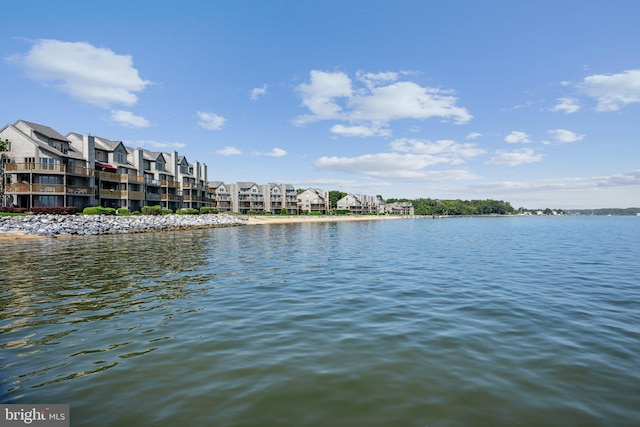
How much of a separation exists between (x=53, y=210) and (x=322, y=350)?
5861 centimetres

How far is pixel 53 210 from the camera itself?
167 ft

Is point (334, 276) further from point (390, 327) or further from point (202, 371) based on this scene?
point (202, 371)

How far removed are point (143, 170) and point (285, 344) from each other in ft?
256

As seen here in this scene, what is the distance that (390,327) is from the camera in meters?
9.97

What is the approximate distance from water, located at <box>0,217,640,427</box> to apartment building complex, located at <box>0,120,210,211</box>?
1812 inches

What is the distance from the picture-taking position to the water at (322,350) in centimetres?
571

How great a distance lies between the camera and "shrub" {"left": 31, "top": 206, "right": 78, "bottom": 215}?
50125 mm

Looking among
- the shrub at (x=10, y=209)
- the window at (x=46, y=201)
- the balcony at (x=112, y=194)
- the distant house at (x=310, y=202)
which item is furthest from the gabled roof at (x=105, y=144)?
the distant house at (x=310, y=202)

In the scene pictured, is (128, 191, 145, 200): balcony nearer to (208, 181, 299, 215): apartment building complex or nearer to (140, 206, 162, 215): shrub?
(140, 206, 162, 215): shrub

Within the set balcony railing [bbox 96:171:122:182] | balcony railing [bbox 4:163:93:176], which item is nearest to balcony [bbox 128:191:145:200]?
balcony railing [bbox 96:171:122:182]

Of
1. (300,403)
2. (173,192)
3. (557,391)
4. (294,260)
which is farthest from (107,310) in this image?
(173,192)

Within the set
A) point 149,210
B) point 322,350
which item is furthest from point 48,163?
point 322,350

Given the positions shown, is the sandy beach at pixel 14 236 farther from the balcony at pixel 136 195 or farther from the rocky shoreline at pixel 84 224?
the balcony at pixel 136 195

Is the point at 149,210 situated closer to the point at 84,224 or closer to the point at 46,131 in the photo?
the point at 46,131
